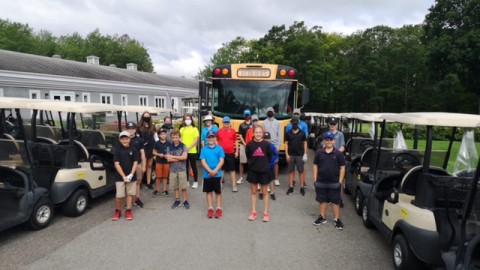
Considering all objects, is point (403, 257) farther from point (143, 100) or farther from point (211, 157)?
point (143, 100)

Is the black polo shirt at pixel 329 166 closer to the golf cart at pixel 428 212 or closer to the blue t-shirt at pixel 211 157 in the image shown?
the golf cart at pixel 428 212

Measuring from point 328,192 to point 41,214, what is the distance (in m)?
4.61

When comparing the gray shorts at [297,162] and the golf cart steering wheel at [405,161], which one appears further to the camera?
the gray shorts at [297,162]

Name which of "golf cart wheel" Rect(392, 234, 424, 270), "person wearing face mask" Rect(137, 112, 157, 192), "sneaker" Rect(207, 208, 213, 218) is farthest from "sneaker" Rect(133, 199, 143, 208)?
"golf cart wheel" Rect(392, 234, 424, 270)

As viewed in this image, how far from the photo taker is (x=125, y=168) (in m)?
5.92

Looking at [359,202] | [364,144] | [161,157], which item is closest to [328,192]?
[359,202]

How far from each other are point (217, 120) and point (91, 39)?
6746cm

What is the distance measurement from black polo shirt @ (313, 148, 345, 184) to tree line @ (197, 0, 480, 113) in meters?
26.0

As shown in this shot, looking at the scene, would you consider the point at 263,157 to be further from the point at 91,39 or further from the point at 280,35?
the point at 91,39

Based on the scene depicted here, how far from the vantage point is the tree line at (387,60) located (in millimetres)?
28484

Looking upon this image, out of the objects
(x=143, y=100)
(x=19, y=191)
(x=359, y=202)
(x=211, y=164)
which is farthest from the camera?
(x=143, y=100)

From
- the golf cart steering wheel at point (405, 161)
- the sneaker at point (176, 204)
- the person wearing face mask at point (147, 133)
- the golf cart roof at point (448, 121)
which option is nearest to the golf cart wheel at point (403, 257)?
the golf cart roof at point (448, 121)

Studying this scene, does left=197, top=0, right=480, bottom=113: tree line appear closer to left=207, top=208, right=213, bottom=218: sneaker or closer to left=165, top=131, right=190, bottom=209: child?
left=165, top=131, right=190, bottom=209: child

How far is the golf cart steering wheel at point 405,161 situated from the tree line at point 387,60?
2566 cm
